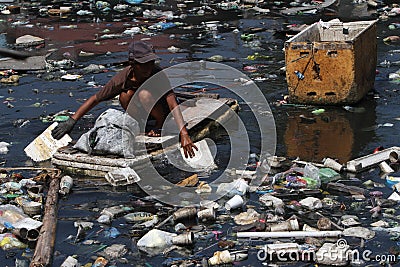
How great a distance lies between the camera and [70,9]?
14.4 meters

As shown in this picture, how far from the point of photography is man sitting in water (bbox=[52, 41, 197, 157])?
6305 mm

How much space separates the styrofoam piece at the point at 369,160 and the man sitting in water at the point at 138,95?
1.31 m

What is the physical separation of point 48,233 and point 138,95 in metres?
1.91

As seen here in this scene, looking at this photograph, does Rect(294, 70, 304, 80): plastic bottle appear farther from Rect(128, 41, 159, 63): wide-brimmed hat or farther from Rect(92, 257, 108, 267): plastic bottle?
Rect(92, 257, 108, 267): plastic bottle

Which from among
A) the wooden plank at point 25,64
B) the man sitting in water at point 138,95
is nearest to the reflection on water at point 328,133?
the man sitting in water at point 138,95

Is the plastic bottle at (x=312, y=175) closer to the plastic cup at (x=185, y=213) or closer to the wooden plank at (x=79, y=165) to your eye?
the plastic cup at (x=185, y=213)

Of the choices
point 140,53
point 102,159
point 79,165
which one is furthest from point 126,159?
point 140,53

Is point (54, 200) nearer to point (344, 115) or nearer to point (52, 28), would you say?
point (344, 115)

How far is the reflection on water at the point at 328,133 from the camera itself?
260 inches

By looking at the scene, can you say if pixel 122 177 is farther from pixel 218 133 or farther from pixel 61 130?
pixel 218 133

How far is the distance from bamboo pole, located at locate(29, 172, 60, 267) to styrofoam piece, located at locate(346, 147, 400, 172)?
235 cm

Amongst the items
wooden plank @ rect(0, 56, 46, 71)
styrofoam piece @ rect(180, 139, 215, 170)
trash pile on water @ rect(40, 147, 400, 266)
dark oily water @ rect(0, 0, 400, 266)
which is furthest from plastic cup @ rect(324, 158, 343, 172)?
wooden plank @ rect(0, 56, 46, 71)

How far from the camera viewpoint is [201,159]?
21.0 feet

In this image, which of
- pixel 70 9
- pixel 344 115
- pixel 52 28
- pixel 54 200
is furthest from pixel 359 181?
pixel 70 9
